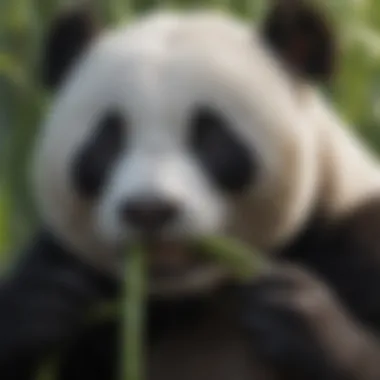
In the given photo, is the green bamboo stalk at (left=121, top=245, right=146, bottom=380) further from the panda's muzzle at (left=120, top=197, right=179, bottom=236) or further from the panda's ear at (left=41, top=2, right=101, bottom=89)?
the panda's ear at (left=41, top=2, right=101, bottom=89)

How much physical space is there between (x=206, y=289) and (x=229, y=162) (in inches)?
3.0

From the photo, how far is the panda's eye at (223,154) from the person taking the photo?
78 cm

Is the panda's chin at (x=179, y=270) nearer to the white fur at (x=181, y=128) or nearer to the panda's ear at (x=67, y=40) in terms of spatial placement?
the white fur at (x=181, y=128)

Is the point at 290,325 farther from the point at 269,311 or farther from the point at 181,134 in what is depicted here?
the point at 181,134

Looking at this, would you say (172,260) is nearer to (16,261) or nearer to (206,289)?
(206,289)

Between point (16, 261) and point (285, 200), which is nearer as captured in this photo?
point (285, 200)

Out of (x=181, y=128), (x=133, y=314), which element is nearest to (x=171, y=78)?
(x=181, y=128)

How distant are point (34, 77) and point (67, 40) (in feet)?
0.15

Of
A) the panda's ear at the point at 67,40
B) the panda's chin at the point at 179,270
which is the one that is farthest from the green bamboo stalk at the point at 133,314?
the panda's ear at the point at 67,40

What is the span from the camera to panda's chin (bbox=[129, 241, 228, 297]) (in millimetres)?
763

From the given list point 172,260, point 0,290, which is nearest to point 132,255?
point 172,260

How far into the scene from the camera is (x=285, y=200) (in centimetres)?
80

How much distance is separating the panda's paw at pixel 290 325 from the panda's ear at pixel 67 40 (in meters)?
0.17

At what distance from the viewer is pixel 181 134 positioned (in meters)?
0.77
